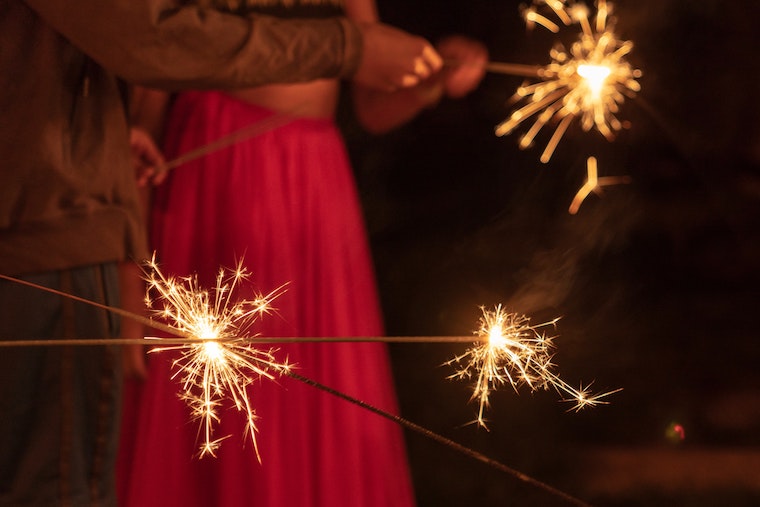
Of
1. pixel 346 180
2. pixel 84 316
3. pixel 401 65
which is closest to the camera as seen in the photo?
pixel 84 316

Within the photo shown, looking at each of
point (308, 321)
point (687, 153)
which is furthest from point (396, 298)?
point (687, 153)

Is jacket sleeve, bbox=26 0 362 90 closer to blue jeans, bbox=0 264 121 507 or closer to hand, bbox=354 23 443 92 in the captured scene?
hand, bbox=354 23 443 92

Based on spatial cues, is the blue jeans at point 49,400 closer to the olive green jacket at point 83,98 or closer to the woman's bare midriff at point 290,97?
the olive green jacket at point 83,98

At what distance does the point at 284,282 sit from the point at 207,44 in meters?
0.28

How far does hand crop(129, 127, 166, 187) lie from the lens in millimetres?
848

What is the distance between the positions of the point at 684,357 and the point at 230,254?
54 centimetres

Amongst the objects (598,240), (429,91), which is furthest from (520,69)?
(598,240)

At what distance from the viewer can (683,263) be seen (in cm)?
98

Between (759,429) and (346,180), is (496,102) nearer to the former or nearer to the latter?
(346,180)

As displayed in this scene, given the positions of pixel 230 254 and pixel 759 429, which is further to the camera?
pixel 759 429

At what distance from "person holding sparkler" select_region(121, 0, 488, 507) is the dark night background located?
52 mm

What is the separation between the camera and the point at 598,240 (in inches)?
37.5

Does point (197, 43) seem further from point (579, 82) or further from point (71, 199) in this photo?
point (579, 82)

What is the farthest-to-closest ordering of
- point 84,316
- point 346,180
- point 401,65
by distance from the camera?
point 346,180 < point 401,65 < point 84,316
